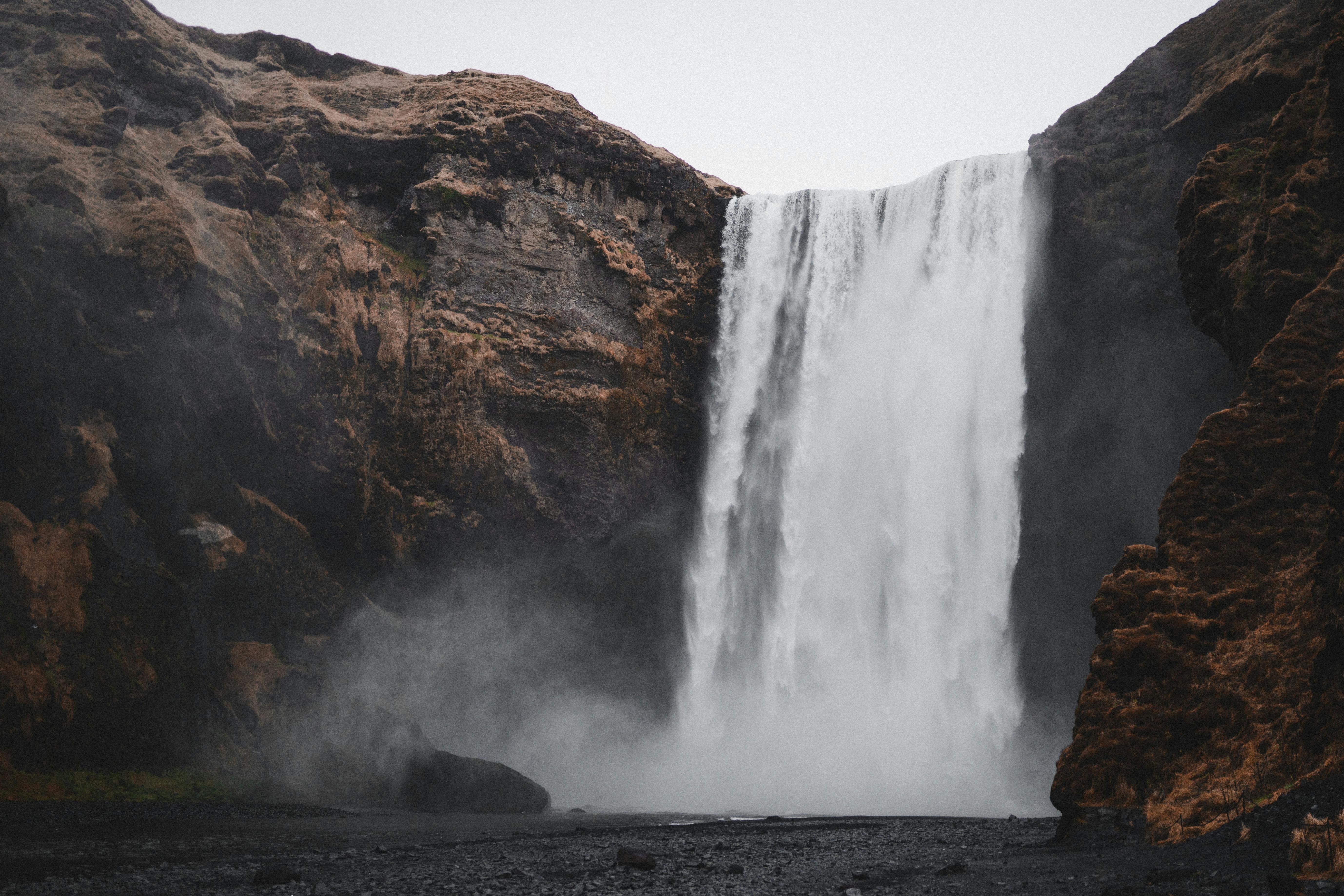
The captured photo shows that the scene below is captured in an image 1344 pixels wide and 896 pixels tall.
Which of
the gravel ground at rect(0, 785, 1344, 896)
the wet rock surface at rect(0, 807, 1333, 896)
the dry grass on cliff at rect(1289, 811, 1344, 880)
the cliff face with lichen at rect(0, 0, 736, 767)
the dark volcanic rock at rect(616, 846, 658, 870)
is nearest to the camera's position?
the dry grass on cliff at rect(1289, 811, 1344, 880)

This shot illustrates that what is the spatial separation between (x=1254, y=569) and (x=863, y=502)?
19.1 meters

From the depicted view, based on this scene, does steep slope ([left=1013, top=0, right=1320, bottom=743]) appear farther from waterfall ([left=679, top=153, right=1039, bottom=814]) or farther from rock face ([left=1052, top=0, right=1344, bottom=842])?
rock face ([left=1052, top=0, right=1344, bottom=842])

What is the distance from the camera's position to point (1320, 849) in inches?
276

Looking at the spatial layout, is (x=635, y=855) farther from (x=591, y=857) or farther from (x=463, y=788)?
(x=463, y=788)

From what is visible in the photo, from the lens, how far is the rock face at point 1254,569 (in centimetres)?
964

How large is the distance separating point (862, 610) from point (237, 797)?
739 inches

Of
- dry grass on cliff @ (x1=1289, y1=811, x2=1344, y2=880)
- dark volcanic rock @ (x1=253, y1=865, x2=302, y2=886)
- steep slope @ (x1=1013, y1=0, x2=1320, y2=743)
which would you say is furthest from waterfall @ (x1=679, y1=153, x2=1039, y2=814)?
dry grass on cliff @ (x1=1289, y1=811, x2=1344, y2=880)

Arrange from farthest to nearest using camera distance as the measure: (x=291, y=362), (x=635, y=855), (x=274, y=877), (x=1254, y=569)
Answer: (x=291, y=362) → (x=635, y=855) → (x=1254, y=569) → (x=274, y=877)

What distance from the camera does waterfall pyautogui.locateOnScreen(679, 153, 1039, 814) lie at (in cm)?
2683

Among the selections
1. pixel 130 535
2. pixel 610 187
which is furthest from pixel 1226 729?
pixel 610 187

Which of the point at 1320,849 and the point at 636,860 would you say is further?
the point at 636,860

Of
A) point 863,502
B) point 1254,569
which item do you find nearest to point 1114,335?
point 863,502

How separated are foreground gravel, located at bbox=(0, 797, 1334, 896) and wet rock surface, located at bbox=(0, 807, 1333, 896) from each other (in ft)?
0.13

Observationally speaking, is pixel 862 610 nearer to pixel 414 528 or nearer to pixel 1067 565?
pixel 1067 565
